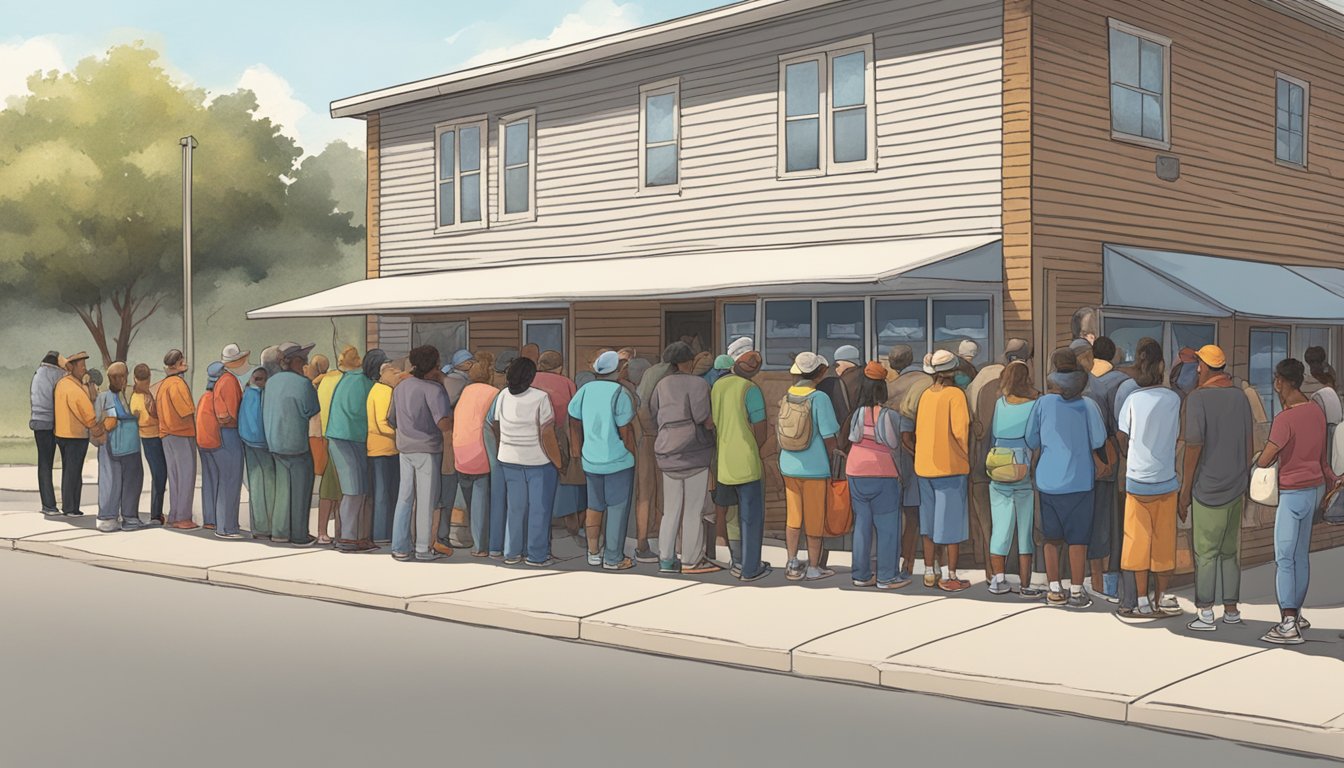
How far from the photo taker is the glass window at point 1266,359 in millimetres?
17406

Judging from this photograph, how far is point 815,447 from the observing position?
11305 mm

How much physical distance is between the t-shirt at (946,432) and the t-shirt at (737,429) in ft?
4.49

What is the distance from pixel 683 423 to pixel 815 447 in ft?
3.57

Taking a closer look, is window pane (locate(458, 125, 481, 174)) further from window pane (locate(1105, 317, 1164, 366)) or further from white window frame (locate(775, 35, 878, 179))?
window pane (locate(1105, 317, 1164, 366))

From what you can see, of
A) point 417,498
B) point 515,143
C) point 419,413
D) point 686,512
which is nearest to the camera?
point 686,512

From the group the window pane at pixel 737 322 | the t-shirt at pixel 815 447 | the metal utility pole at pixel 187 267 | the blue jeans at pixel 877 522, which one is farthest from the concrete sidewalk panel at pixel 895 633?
the metal utility pole at pixel 187 267

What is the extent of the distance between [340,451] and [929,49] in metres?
7.34

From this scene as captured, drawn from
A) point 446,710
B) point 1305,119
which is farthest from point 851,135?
point 446,710

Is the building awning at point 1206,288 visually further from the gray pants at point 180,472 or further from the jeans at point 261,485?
the gray pants at point 180,472

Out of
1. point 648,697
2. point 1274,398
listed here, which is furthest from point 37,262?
point 648,697

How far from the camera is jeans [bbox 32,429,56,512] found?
16531 millimetres

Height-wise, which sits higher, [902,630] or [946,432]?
[946,432]

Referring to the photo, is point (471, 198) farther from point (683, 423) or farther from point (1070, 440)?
point (1070, 440)

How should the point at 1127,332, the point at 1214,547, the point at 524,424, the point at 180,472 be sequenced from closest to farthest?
the point at 1214,547 < the point at 524,424 < the point at 180,472 < the point at 1127,332
